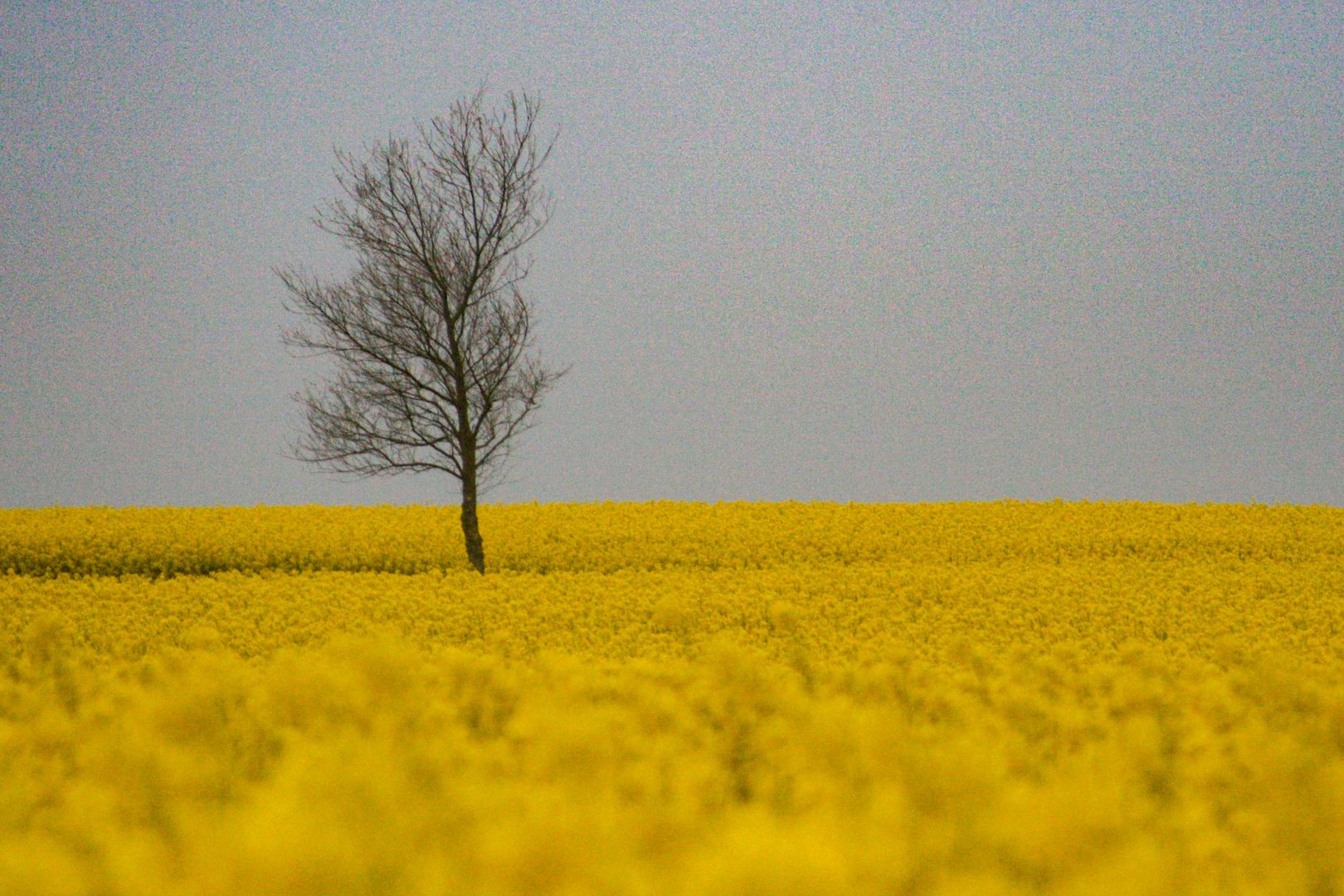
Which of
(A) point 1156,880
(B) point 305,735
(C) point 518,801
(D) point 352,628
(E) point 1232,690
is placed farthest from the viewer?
(D) point 352,628

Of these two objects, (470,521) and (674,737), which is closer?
(674,737)

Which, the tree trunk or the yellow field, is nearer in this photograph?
the yellow field

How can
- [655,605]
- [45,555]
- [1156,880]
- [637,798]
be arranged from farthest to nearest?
[45,555] < [655,605] < [637,798] < [1156,880]

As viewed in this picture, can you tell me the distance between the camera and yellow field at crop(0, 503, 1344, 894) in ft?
9.81

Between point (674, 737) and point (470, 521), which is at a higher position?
point (470, 521)

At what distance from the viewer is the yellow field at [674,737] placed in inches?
118

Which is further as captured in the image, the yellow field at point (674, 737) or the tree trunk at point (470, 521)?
the tree trunk at point (470, 521)

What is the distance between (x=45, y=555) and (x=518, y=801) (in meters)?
20.7

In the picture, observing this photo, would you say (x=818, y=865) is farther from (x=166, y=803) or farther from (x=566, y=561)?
(x=566, y=561)

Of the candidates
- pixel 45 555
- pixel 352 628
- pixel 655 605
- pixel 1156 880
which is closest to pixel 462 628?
pixel 352 628

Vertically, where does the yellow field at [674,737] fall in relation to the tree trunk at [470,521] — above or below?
below

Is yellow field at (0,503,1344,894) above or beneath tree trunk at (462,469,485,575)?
beneath

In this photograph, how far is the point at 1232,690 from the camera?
7699 mm

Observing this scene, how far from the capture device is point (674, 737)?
5.32m
